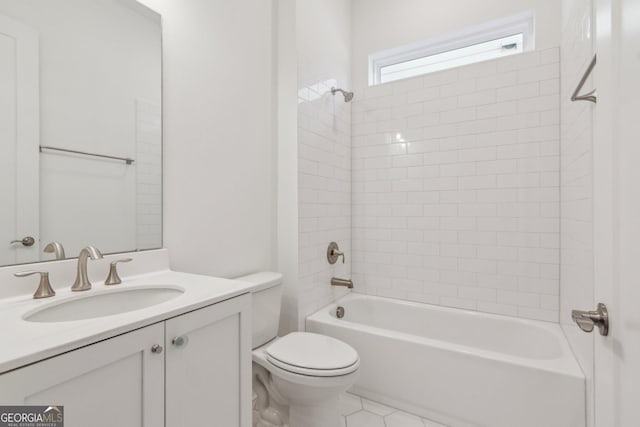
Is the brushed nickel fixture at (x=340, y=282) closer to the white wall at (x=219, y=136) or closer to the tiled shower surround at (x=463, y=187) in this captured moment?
the tiled shower surround at (x=463, y=187)

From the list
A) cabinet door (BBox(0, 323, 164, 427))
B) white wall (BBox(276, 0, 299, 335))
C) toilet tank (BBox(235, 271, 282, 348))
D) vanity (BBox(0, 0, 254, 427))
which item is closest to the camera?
cabinet door (BBox(0, 323, 164, 427))

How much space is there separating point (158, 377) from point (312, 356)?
844mm

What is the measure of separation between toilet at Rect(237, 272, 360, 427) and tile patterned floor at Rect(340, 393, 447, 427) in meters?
0.27

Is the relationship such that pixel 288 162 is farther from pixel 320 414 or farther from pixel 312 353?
pixel 320 414

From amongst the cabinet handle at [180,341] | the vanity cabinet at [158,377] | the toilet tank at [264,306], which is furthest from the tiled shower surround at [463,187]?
the cabinet handle at [180,341]

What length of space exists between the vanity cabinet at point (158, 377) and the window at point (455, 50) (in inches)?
96.4

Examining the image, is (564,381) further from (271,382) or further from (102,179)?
(102,179)

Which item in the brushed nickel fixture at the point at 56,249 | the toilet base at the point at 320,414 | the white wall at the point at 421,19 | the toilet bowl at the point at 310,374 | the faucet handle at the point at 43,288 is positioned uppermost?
the white wall at the point at 421,19

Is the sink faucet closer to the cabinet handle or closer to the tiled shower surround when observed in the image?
the cabinet handle

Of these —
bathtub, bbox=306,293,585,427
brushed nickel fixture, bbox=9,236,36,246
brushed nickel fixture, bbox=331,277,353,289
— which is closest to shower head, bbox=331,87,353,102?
brushed nickel fixture, bbox=331,277,353,289

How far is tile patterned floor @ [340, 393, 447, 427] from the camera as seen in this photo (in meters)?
1.73

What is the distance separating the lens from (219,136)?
1669 millimetres

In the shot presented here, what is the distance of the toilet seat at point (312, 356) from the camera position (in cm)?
140

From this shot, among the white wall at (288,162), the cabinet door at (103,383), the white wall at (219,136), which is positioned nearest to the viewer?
the cabinet door at (103,383)
